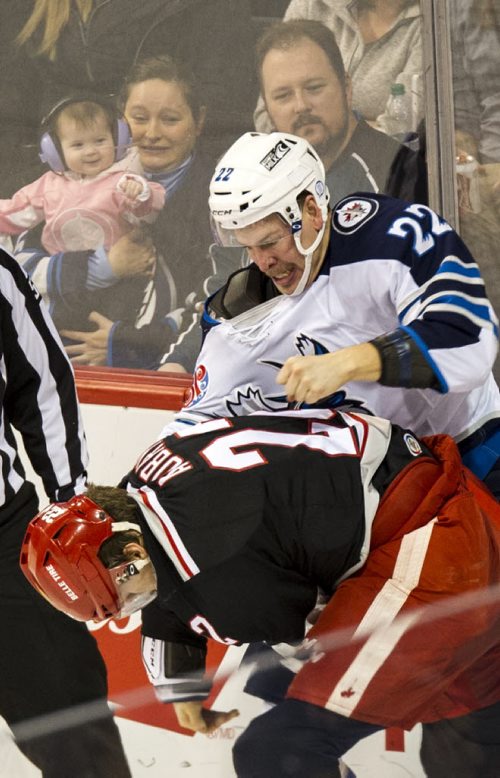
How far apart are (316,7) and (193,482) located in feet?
6.18

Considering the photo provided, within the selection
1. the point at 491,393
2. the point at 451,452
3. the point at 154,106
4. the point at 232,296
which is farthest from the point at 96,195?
the point at 451,452

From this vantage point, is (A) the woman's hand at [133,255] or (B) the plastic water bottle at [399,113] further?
(A) the woman's hand at [133,255]

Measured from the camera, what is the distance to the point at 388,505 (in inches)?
55.0

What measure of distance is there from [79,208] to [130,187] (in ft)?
0.50

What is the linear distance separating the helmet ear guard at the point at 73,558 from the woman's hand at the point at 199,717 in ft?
0.87

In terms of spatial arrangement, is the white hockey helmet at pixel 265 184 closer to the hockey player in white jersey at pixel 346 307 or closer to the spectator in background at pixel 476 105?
the hockey player in white jersey at pixel 346 307

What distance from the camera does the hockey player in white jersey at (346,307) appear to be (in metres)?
1.51

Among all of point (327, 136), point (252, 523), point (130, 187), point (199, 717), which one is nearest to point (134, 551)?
point (252, 523)

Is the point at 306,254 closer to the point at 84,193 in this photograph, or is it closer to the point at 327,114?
the point at 327,114

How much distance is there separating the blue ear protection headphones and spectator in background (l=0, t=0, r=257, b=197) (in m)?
0.02

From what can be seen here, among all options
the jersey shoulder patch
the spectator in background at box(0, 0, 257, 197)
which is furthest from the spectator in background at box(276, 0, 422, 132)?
the jersey shoulder patch

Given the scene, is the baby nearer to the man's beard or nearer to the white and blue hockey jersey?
the man's beard

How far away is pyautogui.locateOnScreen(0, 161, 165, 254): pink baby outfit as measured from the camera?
295 centimetres

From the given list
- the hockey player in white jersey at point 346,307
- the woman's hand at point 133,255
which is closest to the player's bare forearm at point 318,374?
the hockey player in white jersey at point 346,307
